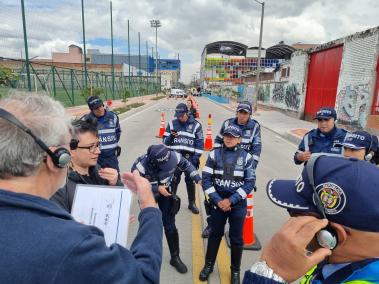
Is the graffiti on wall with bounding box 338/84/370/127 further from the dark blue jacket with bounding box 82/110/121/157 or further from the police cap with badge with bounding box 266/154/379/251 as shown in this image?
the police cap with badge with bounding box 266/154/379/251

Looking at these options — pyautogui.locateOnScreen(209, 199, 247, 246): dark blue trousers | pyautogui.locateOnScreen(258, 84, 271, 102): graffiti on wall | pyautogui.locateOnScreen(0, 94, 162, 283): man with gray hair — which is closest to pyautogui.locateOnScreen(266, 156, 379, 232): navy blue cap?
pyautogui.locateOnScreen(0, 94, 162, 283): man with gray hair

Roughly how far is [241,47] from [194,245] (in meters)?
108

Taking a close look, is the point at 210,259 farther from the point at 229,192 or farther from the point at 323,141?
the point at 323,141

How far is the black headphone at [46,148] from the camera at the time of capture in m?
1.13

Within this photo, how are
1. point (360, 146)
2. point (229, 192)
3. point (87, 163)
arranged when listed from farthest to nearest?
point (360, 146) → point (229, 192) → point (87, 163)

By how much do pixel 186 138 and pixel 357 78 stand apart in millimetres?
12458

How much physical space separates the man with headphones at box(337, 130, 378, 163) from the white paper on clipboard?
2.98 m

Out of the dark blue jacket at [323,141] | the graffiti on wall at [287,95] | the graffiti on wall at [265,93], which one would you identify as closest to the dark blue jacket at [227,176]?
the dark blue jacket at [323,141]

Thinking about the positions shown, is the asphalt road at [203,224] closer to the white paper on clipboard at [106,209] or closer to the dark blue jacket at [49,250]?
the white paper on clipboard at [106,209]

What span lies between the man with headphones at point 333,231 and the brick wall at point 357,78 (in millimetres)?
14251

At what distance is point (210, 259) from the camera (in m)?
3.65

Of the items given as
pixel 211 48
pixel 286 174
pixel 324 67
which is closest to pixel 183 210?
pixel 286 174

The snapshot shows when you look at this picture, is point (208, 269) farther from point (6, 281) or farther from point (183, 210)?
point (6, 281)

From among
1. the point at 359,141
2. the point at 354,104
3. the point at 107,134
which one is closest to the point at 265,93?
the point at 354,104
